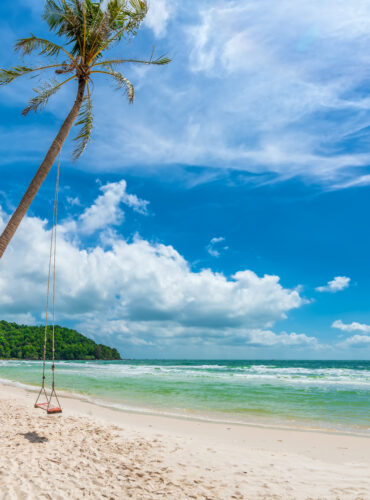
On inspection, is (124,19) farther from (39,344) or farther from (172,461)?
(39,344)

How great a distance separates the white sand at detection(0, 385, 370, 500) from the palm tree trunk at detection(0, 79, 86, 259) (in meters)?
3.64

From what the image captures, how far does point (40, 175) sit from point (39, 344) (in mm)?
89966

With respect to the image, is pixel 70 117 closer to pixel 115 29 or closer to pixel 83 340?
pixel 115 29

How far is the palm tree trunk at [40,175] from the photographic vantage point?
639 cm

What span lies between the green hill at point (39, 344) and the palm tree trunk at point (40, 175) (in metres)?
83.2

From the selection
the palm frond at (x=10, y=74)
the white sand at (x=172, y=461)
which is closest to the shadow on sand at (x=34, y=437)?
the white sand at (x=172, y=461)

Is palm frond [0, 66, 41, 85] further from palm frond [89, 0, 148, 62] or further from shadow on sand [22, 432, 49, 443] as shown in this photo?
shadow on sand [22, 432, 49, 443]

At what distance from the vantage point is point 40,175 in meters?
6.91

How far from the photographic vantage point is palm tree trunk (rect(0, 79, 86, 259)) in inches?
251

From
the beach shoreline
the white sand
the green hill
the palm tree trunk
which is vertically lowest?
the green hill

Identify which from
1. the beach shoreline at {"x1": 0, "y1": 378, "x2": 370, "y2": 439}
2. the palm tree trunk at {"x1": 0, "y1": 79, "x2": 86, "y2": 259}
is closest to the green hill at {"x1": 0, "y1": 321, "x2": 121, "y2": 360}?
the beach shoreline at {"x1": 0, "y1": 378, "x2": 370, "y2": 439}

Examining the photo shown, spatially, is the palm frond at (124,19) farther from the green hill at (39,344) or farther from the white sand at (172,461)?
the green hill at (39,344)

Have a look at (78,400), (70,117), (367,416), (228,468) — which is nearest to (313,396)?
(367,416)

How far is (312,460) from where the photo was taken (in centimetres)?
604
